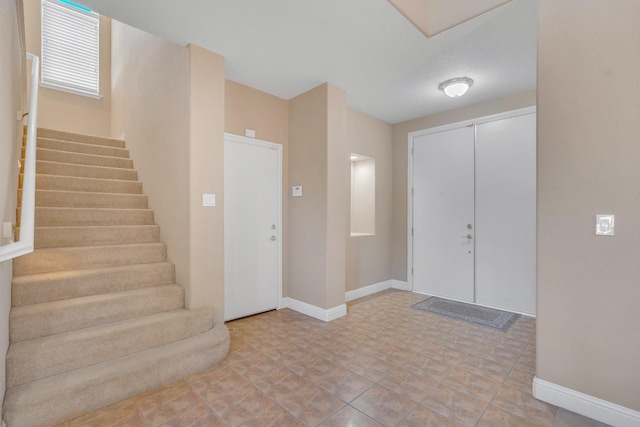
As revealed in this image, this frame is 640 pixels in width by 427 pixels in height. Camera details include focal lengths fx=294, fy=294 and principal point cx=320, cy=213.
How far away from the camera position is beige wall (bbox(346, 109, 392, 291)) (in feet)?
14.1

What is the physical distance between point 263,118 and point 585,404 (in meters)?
3.80

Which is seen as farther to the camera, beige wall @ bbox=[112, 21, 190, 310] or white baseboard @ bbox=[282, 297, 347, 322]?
white baseboard @ bbox=[282, 297, 347, 322]

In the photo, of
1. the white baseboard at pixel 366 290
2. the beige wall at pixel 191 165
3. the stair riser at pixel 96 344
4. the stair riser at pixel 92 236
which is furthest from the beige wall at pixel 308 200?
the stair riser at pixel 92 236

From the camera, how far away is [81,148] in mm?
3957

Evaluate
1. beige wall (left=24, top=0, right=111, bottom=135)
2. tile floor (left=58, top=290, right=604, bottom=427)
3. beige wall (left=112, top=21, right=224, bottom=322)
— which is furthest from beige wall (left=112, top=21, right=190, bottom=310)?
beige wall (left=24, top=0, right=111, bottom=135)

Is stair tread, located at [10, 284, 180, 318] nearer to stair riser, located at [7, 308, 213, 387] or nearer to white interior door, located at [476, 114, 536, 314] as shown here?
stair riser, located at [7, 308, 213, 387]

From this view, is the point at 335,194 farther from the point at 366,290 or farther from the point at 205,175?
the point at 366,290

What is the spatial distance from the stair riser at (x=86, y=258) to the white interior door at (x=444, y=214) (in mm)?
3560

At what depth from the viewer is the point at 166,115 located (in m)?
3.14

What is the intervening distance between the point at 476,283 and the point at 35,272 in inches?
188

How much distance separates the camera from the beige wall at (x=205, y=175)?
8.77 ft

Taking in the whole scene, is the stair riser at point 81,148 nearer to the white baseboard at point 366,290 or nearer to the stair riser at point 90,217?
the stair riser at point 90,217

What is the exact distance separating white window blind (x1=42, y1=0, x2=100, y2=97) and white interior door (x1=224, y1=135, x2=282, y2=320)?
3.81 meters

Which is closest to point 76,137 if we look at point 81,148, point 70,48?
point 81,148
